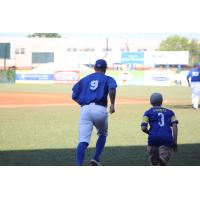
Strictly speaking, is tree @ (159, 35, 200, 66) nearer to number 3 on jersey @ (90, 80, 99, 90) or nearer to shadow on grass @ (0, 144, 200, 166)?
shadow on grass @ (0, 144, 200, 166)

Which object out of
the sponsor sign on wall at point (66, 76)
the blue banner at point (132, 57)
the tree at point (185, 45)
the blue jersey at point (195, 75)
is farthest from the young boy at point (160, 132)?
the tree at point (185, 45)

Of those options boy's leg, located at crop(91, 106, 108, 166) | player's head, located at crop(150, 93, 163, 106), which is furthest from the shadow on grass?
player's head, located at crop(150, 93, 163, 106)

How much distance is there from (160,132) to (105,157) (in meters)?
1.92

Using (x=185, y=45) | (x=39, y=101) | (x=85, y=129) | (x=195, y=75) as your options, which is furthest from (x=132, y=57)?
(x=85, y=129)

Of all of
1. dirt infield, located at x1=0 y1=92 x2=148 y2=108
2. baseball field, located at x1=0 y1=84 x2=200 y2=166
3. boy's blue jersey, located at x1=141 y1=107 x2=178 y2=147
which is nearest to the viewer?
boy's blue jersey, located at x1=141 y1=107 x2=178 y2=147

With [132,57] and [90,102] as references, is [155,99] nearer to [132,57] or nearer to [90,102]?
[90,102]

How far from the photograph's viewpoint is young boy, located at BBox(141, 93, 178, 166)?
731 cm

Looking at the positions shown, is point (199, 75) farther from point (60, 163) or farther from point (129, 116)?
point (60, 163)

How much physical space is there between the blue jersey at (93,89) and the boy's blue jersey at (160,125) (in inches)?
31.8

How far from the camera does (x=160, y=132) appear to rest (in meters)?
7.32

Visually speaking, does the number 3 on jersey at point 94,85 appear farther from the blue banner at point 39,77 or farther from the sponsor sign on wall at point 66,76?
the blue banner at point 39,77

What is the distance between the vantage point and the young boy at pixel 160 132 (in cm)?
731
